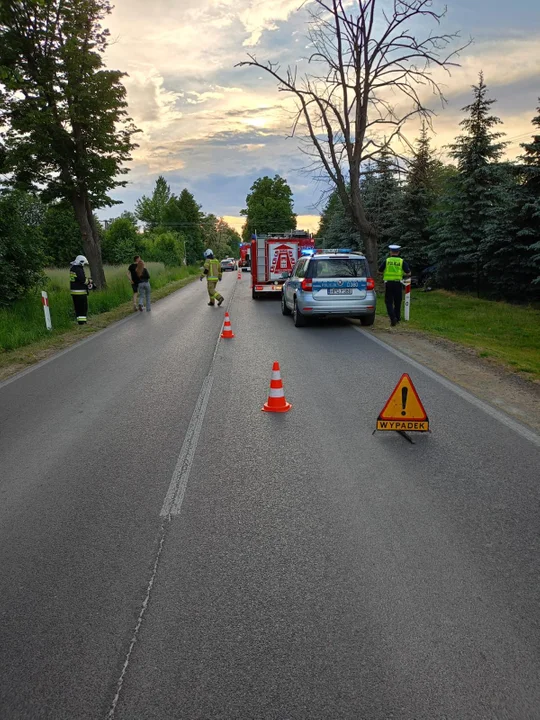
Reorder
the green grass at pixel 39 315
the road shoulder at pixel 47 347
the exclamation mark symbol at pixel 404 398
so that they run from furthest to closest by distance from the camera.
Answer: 1. the green grass at pixel 39 315
2. the road shoulder at pixel 47 347
3. the exclamation mark symbol at pixel 404 398

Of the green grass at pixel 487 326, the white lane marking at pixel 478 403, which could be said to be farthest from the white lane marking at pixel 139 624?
the green grass at pixel 487 326

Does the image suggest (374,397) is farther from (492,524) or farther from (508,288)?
(508,288)

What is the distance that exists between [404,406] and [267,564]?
2742 mm

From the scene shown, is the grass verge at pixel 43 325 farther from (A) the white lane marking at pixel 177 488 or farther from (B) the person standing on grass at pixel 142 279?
(A) the white lane marking at pixel 177 488

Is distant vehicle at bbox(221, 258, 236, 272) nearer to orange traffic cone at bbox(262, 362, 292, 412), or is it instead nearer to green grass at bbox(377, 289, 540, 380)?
green grass at bbox(377, 289, 540, 380)

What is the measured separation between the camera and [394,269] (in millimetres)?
12797

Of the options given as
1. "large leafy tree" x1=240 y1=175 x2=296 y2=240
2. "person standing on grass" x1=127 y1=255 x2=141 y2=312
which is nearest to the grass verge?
"person standing on grass" x1=127 y1=255 x2=141 y2=312

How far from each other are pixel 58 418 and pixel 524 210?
15.6 meters

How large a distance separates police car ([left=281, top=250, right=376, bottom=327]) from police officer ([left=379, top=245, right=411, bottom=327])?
1.38 feet

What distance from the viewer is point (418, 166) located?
70.9 ft

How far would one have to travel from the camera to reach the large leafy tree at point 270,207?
84250 mm

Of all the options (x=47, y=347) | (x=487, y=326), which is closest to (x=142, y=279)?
(x=47, y=347)

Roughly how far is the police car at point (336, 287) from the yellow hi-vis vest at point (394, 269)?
20.1 inches

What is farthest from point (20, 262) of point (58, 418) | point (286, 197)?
point (286, 197)
